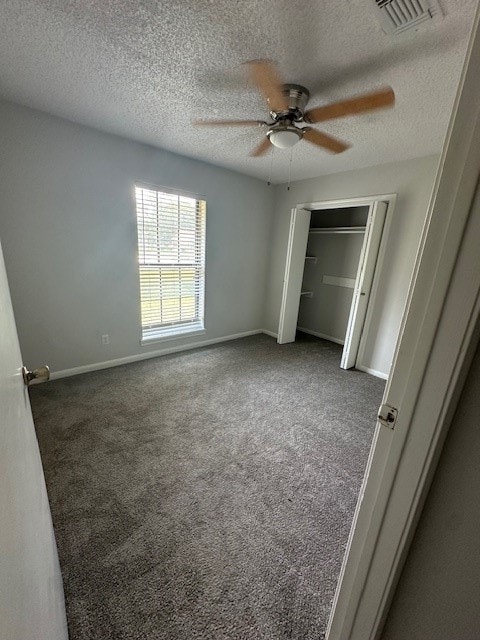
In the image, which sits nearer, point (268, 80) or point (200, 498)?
point (268, 80)

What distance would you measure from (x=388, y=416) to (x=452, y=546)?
27cm

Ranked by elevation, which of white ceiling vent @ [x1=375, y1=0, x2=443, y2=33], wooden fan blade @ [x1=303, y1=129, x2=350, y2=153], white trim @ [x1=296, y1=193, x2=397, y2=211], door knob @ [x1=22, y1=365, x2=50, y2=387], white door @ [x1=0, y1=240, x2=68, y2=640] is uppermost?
white ceiling vent @ [x1=375, y1=0, x2=443, y2=33]

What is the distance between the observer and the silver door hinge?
0.57 m

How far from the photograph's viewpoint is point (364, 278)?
297 centimetres

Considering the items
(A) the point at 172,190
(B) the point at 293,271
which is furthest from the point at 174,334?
(B) the point at 293,271

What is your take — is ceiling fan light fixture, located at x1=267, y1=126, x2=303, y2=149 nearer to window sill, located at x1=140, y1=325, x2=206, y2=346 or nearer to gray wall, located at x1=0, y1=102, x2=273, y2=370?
gray wall, located at x1=0, y1=102, x2=273, y2=370

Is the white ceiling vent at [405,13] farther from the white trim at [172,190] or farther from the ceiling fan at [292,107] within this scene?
the white trim at [172,190]

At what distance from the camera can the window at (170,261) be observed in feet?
9.55

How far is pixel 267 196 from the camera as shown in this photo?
3.92 metres

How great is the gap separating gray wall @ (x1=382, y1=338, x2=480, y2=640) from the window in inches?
120

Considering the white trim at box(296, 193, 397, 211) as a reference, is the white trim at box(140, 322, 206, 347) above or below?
below

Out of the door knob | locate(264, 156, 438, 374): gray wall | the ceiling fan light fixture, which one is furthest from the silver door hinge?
locate(264, 156, 438, 374): gray wall

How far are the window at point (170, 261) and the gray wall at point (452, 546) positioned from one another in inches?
120

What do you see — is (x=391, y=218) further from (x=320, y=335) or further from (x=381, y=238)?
(x=320, y=335)
